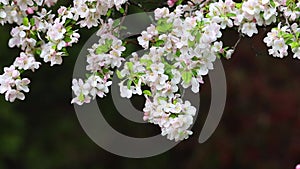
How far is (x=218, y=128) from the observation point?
3.63 meters

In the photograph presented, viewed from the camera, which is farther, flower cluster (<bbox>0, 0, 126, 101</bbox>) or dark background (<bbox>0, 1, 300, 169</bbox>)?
dark background (<bbox>0, 1, 300, 169</bbox>)

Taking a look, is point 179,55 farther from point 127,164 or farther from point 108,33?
point 127,164

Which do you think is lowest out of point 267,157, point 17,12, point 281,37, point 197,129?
point 267,157

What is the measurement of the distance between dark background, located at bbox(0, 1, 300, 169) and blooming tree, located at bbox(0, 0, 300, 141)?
76.1 inches

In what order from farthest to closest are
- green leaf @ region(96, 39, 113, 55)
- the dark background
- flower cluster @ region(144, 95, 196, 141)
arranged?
the dark background < green leaf @ region(96, 39, 113, 55) < flower cluster @ region(144, 95, 196, 141)

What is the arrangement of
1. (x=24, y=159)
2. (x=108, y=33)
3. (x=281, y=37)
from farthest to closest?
(x=24, y=159)
(x=108, y=33)
(x=281, y=37)

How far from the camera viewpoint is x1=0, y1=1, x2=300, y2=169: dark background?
3480 millimetres

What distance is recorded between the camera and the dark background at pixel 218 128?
3480 millimetres

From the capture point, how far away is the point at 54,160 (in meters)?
3.51

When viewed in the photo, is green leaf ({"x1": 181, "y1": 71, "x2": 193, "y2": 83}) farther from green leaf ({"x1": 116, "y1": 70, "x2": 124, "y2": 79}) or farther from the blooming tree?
green leaf ({"x1": 116, "y1": 70, "x2": 124, "y2": 79})

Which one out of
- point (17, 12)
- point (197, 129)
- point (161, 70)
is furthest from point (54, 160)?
point (161, 70)

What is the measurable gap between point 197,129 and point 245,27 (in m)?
2.19

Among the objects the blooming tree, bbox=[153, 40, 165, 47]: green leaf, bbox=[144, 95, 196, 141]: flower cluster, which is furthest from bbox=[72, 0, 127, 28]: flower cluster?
bbox=[144, 95, 196, 141]: flower cluster

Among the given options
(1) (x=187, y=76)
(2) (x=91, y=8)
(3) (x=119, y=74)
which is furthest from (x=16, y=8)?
(1) (x=187, y=76)
